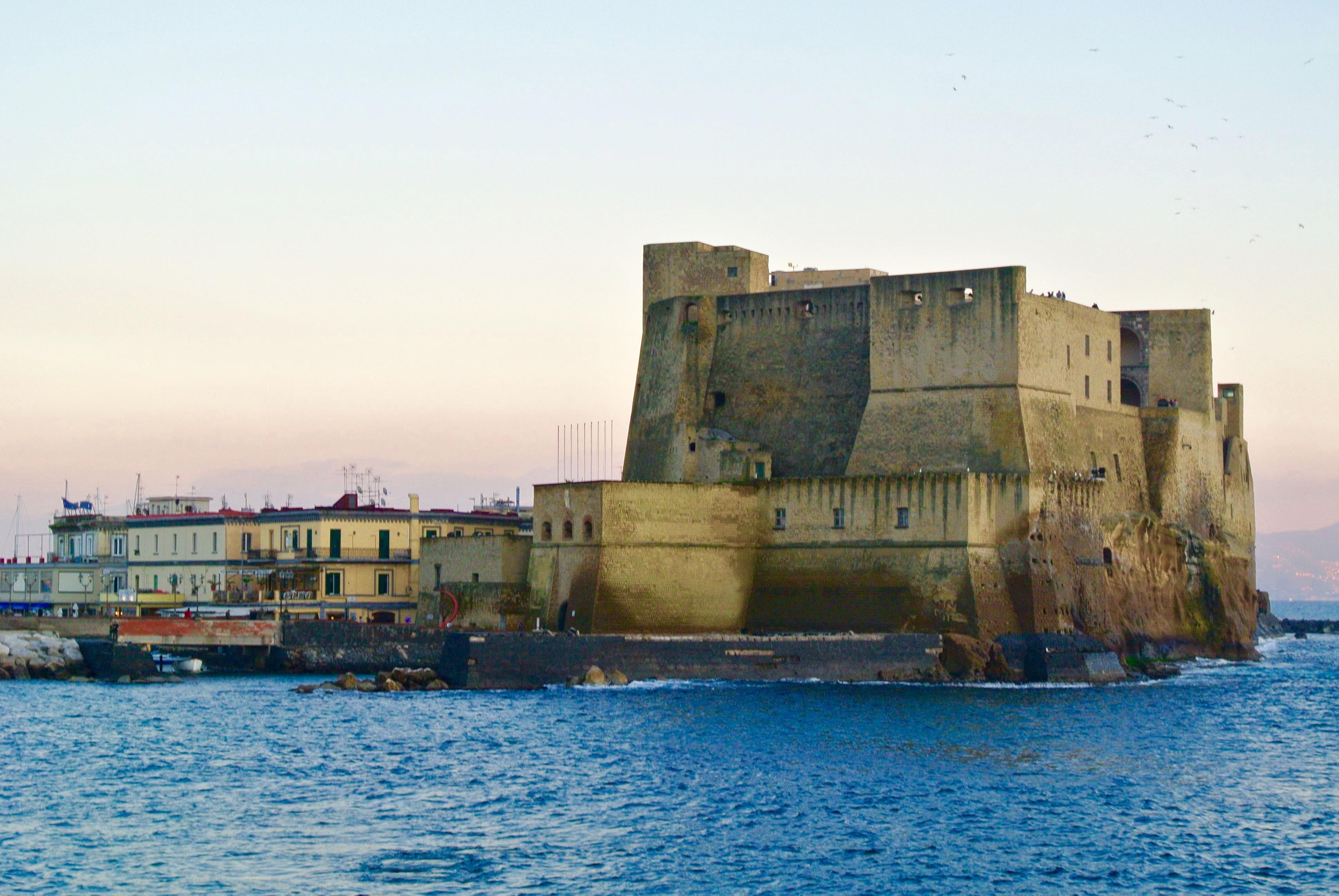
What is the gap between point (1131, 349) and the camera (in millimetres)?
64375

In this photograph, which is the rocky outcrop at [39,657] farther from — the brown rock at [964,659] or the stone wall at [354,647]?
the brown rock at [964,659]

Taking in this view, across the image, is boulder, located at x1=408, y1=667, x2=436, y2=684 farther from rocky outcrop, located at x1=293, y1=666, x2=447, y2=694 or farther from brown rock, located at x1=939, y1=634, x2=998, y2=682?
brown rock, located at x1=939, y1=634, x2=998, y2=682

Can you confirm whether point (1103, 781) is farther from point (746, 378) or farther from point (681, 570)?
point (746, 378)

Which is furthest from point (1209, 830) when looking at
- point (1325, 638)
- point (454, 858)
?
point (1325, 638)

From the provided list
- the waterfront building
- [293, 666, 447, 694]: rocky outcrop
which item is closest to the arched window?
[293, 666, 447, 694]: rocky outcrop

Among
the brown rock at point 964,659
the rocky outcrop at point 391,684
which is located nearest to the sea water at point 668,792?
the rocky outcrop at point 391,684

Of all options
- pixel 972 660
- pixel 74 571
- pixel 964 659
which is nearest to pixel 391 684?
pixel 964 659

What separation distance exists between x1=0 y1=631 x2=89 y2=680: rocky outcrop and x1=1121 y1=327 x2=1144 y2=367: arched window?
113 feet

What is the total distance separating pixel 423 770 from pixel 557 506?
63.5ft

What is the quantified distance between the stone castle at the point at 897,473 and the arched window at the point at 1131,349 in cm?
8

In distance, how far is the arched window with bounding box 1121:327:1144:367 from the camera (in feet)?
210

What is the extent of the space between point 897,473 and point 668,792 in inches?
920

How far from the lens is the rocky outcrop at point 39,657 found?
51.7 meters

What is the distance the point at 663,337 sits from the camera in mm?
61781
